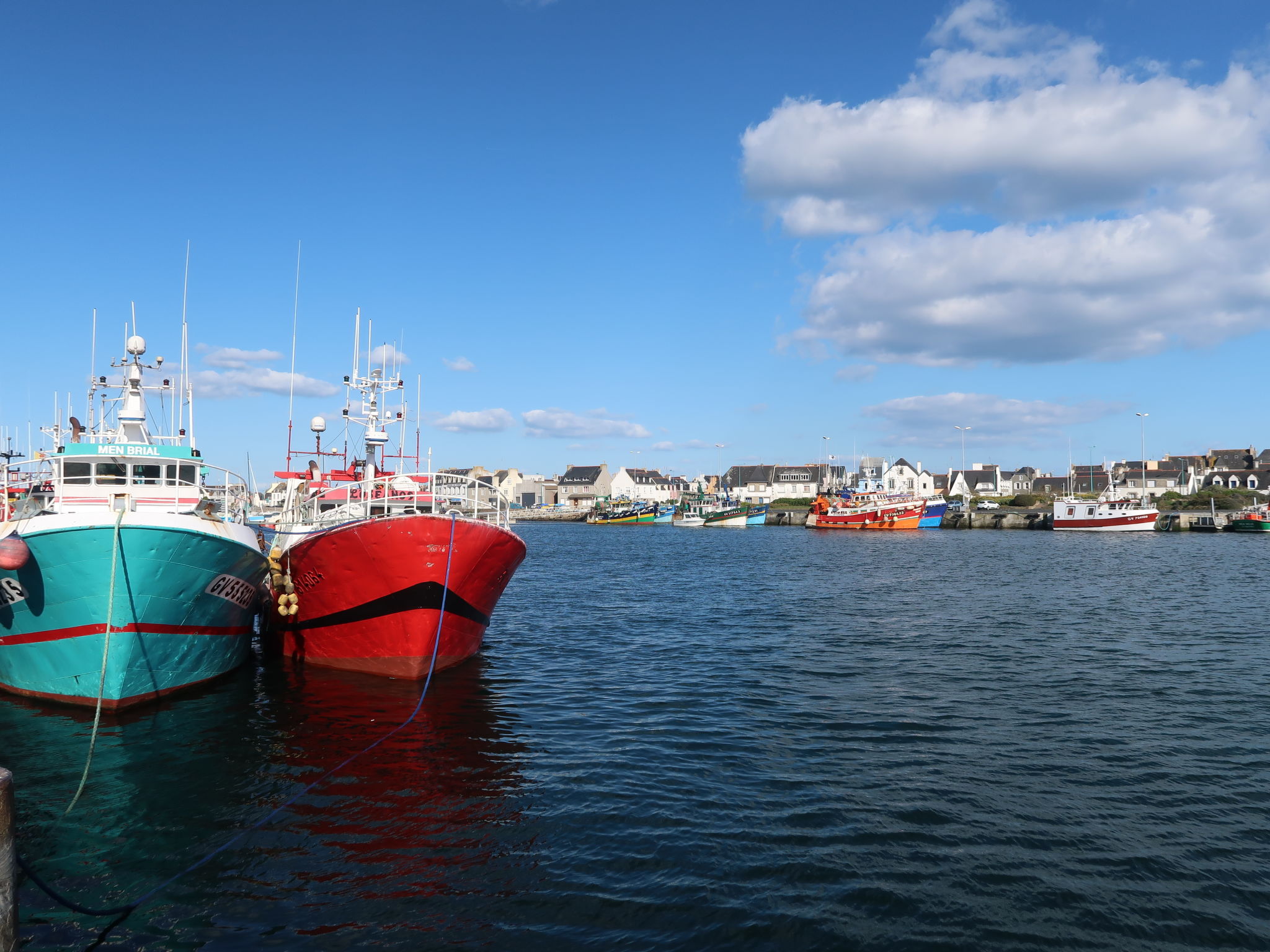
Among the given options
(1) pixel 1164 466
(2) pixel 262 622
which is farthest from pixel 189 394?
(1) pixel 1164 466

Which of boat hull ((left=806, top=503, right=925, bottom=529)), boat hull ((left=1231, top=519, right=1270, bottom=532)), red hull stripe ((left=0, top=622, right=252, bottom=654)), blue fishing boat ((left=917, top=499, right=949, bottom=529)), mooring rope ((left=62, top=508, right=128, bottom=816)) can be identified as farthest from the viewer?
blue fishing boat ((left=917, top=499, right=949, bottom=529))

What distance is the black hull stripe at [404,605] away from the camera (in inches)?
659

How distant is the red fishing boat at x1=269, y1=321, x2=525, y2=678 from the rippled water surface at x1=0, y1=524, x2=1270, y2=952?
872 millimetres

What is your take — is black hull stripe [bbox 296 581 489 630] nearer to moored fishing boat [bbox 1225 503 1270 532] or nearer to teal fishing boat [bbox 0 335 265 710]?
teal fishing boat [bbox 0 335 265 710]

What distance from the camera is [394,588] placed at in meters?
16.6

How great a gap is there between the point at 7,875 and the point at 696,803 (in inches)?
295

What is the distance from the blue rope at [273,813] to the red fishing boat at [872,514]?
3493 inches

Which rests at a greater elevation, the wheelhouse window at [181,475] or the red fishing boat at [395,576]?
the wheelhouse window at [181,475]

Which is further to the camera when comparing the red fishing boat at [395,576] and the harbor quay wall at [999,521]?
the harbor quay wall at [999,521]

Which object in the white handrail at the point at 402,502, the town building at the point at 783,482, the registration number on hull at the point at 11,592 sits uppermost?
the town building at the point at 783,482

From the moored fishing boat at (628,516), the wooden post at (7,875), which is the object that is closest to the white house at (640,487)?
the moored fishing boat at (628,516)

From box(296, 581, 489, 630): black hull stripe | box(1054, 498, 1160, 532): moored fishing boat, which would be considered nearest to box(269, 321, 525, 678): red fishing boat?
box(296, 581, 489, 630): black hull stripe

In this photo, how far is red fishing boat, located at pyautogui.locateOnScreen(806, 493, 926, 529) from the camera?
3916 inches

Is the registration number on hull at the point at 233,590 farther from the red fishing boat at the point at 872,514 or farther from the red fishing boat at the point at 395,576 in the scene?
the red fishing boat at the point at 872,514
